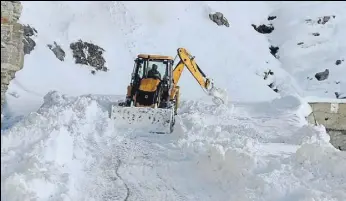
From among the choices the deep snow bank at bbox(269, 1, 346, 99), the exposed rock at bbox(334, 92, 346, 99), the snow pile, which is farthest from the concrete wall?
the deep snow bank at bbox(269, 1, 346, 99)

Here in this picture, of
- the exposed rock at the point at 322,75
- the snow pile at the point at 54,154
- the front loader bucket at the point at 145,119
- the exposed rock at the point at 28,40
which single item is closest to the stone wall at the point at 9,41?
the snow pile at the point at 54,154

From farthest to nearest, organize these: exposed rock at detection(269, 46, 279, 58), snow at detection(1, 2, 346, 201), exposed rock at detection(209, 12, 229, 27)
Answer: exposed rock at detection(209, 12, 229, 27), exposed rock at detection(269, 46, 279, 58), snow at detection(1, 2, 346, 201)

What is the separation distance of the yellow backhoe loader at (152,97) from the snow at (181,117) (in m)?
0.37

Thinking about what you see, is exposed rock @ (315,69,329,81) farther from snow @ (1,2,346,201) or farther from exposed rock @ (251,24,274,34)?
exposed rock @ (251,24,274,34)

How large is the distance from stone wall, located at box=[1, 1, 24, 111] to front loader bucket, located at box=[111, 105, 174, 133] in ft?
21.8

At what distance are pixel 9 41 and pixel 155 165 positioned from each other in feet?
15.4

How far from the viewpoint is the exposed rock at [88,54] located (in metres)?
23.3

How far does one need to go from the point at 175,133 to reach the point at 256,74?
15.4m

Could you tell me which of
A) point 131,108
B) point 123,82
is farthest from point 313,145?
point 123,82

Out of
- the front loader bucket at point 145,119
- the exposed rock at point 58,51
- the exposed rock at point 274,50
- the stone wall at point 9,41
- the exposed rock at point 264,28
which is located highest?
the exposed rock at point 264,28

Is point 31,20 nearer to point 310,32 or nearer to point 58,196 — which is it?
point 310,32

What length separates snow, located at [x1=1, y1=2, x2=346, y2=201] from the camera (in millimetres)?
7496

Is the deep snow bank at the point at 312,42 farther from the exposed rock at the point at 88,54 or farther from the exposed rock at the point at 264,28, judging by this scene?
the exposed rock at the point at 88,54

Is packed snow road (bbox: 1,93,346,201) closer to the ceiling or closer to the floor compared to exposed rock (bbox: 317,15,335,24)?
closer to the floor
